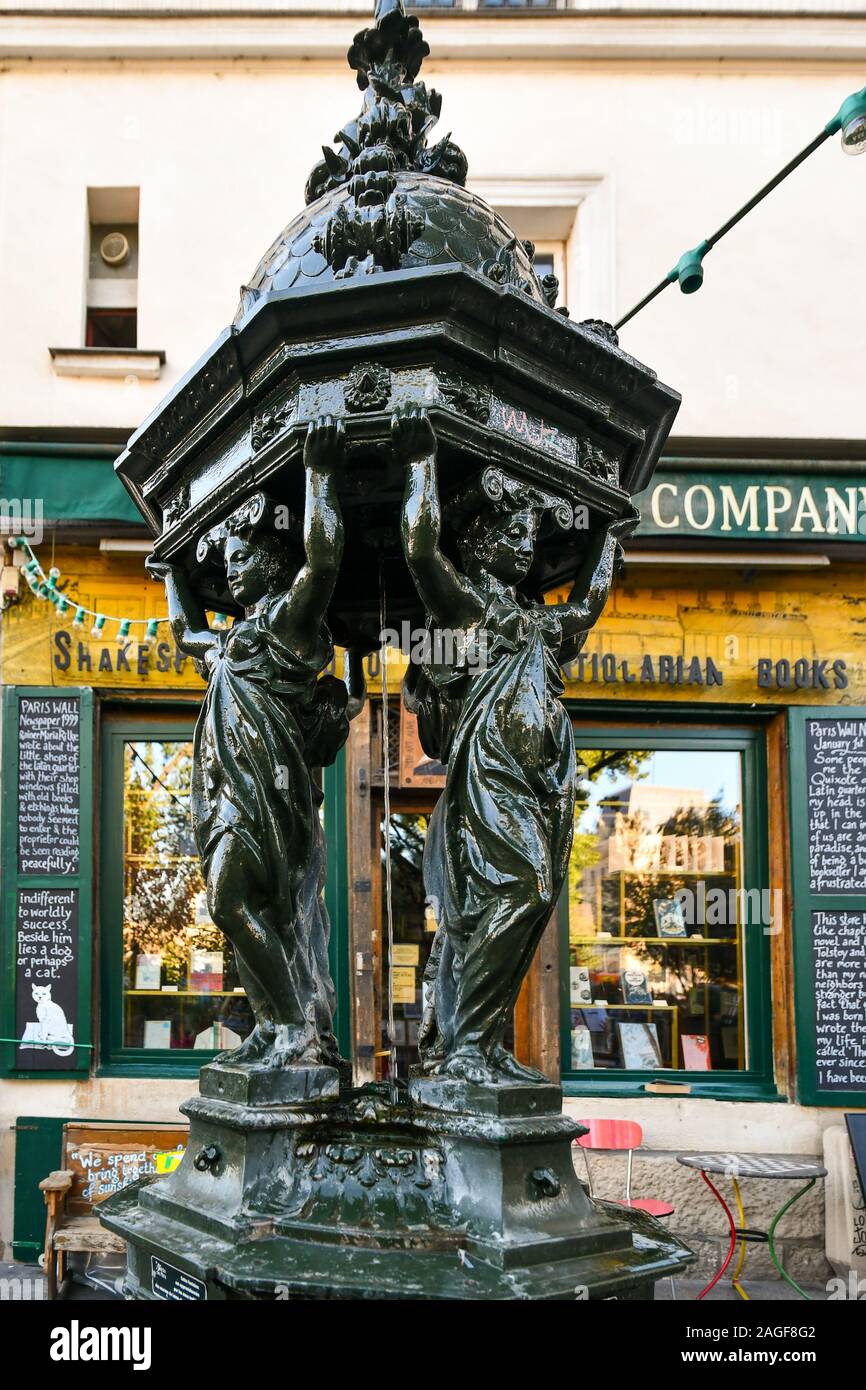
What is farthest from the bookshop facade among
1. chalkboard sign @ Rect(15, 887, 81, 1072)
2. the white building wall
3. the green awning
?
the white building wall

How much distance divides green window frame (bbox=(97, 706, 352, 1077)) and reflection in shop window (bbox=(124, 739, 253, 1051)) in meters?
0.07

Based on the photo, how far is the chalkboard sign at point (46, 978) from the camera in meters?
6.53

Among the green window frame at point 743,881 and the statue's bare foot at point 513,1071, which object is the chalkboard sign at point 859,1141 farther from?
the statue's bare foot at point 513,1071

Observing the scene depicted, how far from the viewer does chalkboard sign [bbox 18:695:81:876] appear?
6.72 metres

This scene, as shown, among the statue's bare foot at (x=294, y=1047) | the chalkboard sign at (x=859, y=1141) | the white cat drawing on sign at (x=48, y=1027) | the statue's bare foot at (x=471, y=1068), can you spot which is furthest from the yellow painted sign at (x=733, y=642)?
the statue's bare foot at (x=471, y=1068)

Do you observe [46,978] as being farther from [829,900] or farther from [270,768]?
[829,900]

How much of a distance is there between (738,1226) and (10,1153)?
4.34m

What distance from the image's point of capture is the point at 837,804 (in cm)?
691

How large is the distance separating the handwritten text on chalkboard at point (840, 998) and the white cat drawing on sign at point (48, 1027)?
15.0ft

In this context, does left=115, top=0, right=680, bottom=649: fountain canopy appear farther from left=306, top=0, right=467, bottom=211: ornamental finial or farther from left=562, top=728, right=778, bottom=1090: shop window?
left=562, top=728, right=778, bottom=1090: shop window
